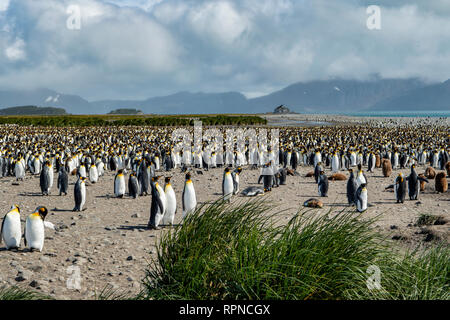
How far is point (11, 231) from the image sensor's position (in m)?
6.98

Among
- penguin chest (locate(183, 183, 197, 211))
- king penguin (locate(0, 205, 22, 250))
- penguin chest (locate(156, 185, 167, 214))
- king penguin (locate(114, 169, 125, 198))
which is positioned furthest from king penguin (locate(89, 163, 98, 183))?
king penguin (locate(0, 205, 22, 250))

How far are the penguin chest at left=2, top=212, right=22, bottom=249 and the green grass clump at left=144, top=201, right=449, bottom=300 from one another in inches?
158

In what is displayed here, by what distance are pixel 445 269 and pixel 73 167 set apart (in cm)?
1872

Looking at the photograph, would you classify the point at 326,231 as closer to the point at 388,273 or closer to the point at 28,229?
the point at 388,273

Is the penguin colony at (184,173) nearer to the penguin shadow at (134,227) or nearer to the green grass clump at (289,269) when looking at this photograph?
the penguin shadow at (134,227)

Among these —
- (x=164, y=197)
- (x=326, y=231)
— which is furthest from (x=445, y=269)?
(x=164, y=197)

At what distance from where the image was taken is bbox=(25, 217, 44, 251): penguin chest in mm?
6927

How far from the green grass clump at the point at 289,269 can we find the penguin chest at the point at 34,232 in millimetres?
3649

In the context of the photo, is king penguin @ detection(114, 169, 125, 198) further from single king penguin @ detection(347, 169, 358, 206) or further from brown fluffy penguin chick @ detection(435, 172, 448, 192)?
brown fluffy penguin chick @ detection(435, 172, 448, 192)

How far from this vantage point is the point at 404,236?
26.5 ft

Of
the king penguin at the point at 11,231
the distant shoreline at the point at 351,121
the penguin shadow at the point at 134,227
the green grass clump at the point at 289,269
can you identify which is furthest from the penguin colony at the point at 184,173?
the distant shoreline at the point at 351,121

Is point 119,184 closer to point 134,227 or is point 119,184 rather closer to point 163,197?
point 134,227

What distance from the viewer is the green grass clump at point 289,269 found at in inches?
137
